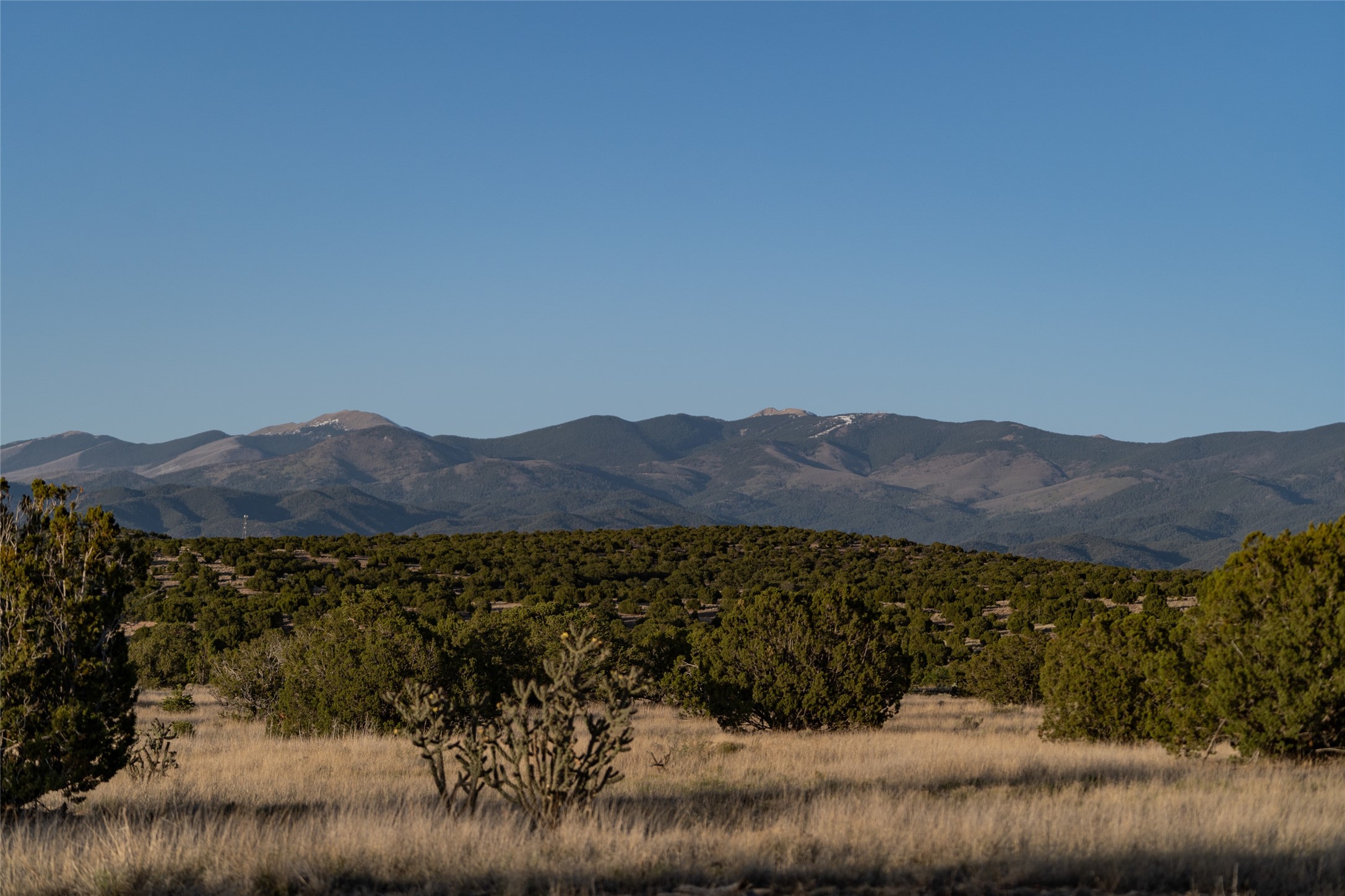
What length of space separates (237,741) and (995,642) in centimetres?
1776

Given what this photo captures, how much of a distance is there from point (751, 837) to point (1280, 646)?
6872 mm

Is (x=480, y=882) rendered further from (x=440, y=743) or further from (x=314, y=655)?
(x=314, y=655)

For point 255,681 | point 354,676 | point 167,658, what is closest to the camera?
point 354,676

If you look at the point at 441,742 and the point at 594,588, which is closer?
the point at 441,742

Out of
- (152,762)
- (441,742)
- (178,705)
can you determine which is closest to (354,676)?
(152,762)

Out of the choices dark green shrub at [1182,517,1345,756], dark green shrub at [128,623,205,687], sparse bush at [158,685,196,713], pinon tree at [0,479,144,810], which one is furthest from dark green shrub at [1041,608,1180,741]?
dark green shrub at [128,623,205,687]

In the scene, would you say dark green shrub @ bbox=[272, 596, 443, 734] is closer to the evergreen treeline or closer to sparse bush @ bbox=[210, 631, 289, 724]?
the evergreen treeline

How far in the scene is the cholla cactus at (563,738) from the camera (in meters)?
8.79

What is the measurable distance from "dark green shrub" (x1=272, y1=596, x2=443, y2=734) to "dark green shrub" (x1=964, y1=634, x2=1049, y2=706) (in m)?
13.9

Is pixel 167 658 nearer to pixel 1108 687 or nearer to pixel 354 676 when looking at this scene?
pixel 354 676

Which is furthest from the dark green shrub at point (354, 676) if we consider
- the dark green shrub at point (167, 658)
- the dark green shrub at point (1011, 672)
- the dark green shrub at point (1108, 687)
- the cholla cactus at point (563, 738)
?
the dark green shrub at point (1011, 672)

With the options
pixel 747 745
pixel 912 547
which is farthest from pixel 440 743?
pixel 912 547

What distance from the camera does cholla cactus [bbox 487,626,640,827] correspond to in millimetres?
8789

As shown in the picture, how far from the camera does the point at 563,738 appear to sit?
8773 millimetres
